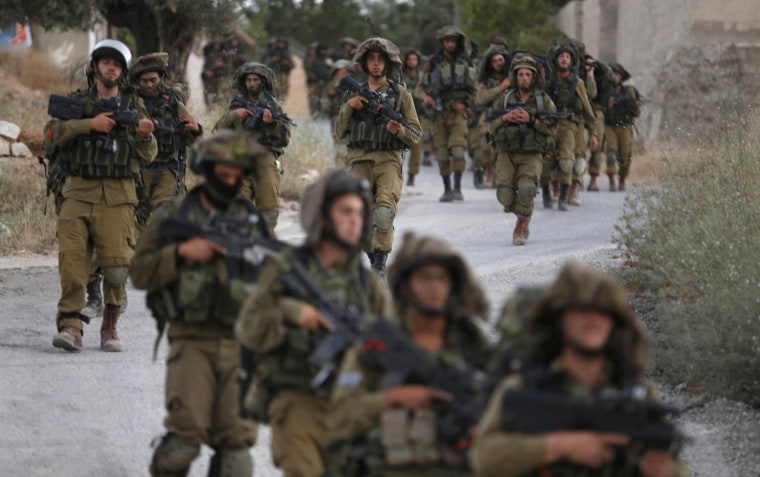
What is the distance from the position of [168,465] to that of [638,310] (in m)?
5.40

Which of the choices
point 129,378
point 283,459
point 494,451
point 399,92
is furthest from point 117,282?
point 494,451

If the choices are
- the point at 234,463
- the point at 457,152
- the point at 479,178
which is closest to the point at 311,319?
the point at 234,463

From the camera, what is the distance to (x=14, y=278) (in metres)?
13.0

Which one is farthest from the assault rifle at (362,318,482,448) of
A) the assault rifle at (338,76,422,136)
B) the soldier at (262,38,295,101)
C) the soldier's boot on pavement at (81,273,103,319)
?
the soldier at (262,38,295,101)

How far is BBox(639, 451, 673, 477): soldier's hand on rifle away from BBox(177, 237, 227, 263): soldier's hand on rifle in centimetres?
249

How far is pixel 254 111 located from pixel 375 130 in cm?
104

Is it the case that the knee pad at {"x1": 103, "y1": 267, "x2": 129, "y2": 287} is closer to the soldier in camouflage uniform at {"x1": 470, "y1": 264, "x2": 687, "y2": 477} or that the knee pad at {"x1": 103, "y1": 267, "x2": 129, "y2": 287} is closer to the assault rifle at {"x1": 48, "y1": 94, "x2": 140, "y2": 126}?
the assault rifle at {"x1": 48, "y1": 94, "x2": 140, "y2": 126}

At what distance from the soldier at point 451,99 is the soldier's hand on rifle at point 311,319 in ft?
43.8

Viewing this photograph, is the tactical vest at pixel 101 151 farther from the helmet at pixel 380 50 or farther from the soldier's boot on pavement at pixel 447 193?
the soldier's boot on pavement at pixel 447 193

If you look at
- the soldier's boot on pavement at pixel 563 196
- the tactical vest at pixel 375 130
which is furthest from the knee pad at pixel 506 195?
the soldier's boot on pavement at pixel 563 196

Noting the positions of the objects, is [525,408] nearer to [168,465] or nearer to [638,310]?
[168,465]

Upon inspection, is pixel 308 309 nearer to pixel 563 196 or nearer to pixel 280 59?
pixel 563 196

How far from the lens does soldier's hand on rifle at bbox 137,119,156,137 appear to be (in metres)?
9.52

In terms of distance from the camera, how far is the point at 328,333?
5.46 m
